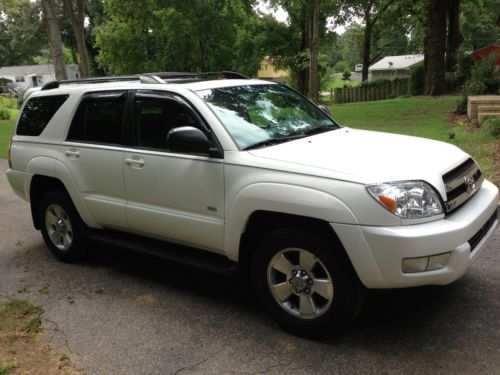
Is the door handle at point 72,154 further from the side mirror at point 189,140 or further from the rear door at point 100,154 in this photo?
the side mirror at point 189,140

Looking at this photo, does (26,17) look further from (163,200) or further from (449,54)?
(163,200)

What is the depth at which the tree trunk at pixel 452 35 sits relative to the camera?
27481 mm

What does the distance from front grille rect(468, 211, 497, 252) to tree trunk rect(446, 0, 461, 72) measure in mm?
25056

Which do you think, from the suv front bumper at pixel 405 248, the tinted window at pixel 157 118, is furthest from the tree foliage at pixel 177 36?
the suv front bumper at pixel 405 248

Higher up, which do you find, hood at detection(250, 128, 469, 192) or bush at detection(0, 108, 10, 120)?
hood at detection(250, 128, 469, 192)

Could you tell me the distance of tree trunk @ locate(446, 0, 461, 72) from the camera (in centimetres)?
2748

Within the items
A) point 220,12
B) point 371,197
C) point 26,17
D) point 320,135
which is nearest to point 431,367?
point 371,197

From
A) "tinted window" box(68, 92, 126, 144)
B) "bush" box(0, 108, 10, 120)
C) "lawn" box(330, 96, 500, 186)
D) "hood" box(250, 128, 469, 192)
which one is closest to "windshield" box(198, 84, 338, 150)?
"hood" box(250, 128, 469, 192)

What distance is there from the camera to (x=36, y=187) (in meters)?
5.77

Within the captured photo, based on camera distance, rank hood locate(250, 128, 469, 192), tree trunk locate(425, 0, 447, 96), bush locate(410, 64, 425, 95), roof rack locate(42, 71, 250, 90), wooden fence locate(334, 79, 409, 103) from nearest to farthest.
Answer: hood locate(250, 128, 469, 192), roof rack locate(42, 71, 250, 90), tree trunk locate(425, 0, 447, 96), bush locate(410, 64, 425, 95), wooden fence locate(334, 79, 409, 103)

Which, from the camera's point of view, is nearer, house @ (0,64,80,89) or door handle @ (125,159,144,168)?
door handle @ (125,159,144,168)

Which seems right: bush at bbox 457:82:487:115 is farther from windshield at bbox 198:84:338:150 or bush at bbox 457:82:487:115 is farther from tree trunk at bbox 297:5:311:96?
tree trunk at bbox 297:5:311:96

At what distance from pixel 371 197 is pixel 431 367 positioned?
3.73ft

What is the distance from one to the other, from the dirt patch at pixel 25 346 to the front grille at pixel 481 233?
281cm
